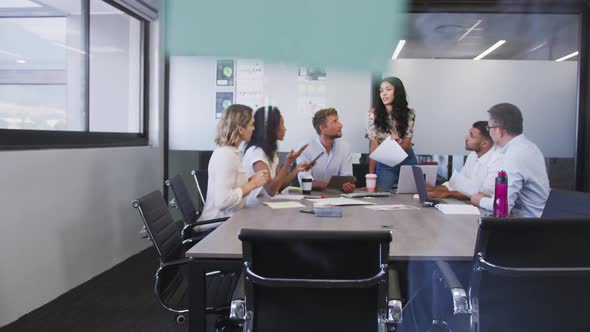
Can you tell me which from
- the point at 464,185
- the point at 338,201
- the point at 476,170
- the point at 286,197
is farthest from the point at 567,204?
the point at 286,197

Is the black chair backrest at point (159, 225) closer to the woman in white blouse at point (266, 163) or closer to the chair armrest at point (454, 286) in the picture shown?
the woman in white blouse at point (266, 163)

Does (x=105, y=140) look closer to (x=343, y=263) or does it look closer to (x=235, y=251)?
(x=235, y=251)

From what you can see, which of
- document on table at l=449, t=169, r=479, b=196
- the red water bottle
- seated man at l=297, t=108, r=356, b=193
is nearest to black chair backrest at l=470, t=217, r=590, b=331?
the red water bottle

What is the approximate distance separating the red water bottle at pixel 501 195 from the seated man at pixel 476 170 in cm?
52

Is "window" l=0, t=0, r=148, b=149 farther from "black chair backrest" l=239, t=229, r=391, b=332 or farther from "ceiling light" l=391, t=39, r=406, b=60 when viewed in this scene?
"ceiling light" l=391, t=39, r=406, b=60

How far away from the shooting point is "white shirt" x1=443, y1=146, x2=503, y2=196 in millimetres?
2256

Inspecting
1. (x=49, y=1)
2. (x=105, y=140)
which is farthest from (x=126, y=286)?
(x=49, y=1)

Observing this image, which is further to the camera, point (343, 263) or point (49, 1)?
point (343, 263)

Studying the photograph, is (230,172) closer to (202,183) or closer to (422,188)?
(202,183)

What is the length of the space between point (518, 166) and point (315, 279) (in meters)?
1.29

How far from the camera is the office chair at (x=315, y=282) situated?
3.19 feet

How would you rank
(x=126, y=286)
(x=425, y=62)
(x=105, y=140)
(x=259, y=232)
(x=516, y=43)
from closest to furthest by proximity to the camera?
(x=516, y=43), (x=425, y=62), (x=259, y=232), (x=126, y=286), (x=105, y=140)

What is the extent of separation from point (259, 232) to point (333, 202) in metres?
1.39

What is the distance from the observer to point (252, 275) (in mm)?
1040
